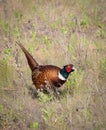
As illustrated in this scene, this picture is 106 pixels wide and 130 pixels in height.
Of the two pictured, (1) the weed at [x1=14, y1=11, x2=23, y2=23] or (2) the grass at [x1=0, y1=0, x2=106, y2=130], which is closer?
(2) the grass at [x1=0, y1=0, x2=106, y2=130]

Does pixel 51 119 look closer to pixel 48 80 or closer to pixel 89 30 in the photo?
pixel 48 80

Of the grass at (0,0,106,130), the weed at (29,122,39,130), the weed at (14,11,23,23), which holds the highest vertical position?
the weed at (14,11,23,23)

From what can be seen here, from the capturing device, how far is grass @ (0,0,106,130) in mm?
4961

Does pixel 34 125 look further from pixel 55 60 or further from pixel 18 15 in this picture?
pixel 18 15

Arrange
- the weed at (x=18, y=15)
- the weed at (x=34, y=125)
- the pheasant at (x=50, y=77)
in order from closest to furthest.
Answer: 1. the weed at (x=34, y=125)
2. the pheasant at (x=50, y=77)
3. the weed at (x=18, y=15)

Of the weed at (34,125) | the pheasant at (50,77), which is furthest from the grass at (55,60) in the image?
the pheasant at (50,77)

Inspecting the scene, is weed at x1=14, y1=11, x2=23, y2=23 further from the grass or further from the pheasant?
the pheasant

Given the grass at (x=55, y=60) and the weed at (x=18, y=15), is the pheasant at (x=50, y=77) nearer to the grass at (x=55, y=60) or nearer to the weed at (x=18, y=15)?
the grass at (x=55, y=60)

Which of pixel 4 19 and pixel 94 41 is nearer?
pixel 94 41

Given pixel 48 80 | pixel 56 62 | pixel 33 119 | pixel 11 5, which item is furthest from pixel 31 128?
pixel 11 5

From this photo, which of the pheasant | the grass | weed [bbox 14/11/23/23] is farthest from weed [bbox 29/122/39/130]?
weed [bbox 14/11/23/23]

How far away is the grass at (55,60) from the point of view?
4961mm

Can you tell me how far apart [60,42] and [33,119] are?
224 centimetres

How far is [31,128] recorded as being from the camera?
16.3 ft
